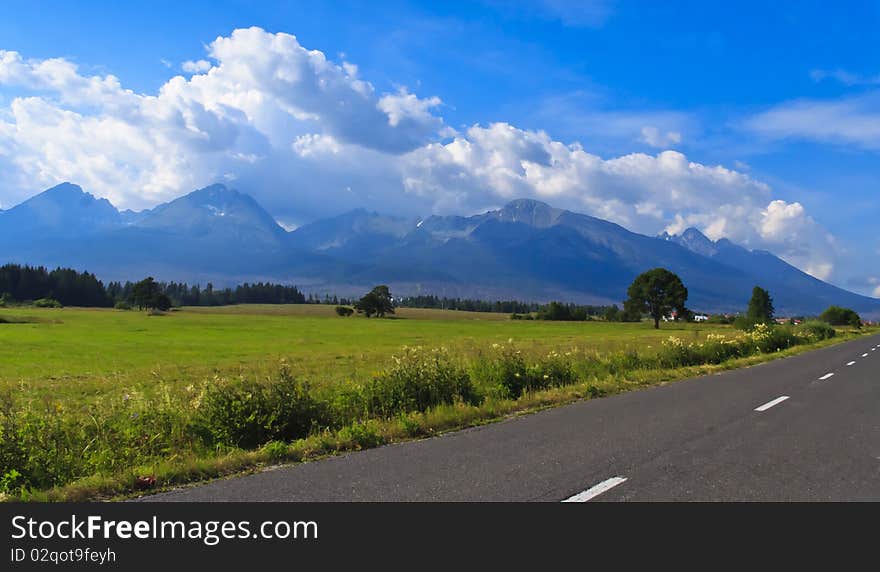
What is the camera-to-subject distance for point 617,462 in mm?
7941

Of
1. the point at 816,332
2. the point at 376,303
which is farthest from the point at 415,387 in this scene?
the point at 376,303

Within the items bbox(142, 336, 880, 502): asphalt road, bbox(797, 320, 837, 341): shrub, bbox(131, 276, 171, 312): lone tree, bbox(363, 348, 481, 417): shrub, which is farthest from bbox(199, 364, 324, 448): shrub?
bbox(131, 276, 171, 312): lone tree

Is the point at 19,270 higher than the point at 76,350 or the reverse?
higher

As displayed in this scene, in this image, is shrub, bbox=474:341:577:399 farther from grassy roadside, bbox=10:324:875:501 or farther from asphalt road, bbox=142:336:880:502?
asphalt road, bbox=142:336:880:502

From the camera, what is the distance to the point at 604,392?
16453 mm

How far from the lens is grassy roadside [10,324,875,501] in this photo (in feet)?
23.6

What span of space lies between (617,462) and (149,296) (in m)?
155

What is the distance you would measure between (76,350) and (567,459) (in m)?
46.4

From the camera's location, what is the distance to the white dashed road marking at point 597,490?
632 cm

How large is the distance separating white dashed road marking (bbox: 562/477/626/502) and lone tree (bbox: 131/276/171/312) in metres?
155

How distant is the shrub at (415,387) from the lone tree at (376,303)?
141734 millimetres
